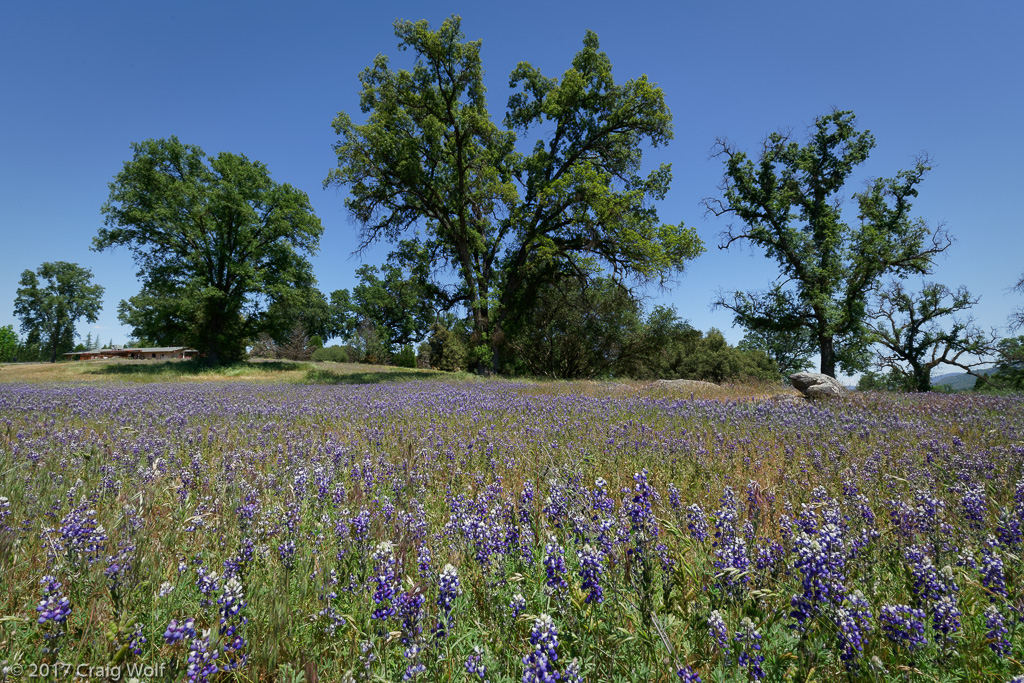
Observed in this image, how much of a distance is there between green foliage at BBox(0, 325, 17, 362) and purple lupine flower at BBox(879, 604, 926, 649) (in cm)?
9586

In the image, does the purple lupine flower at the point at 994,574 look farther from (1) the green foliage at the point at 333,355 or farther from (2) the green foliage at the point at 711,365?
(1) the green foliage at the point at 333,355

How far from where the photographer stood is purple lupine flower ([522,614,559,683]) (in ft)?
4.84

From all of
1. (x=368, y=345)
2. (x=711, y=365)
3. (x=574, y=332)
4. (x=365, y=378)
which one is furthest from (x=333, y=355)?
(x=711, y=365)

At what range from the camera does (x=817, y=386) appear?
42.4ft

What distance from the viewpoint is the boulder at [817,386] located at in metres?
12.6

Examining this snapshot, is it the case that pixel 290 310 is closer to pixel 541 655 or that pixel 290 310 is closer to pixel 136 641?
pixel 136 641

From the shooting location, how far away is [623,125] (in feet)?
76.1

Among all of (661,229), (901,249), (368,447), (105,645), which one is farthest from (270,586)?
(901,249)

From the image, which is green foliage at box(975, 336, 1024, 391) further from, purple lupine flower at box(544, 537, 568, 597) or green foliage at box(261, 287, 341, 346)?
green foliage at box(261, 287, 341, 346)

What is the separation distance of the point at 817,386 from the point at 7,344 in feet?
325

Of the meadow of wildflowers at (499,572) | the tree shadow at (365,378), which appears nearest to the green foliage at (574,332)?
the tree shadow at (365,378)

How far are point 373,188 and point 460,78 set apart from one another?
722cm

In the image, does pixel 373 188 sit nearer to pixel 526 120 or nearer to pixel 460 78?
pixel 460 78

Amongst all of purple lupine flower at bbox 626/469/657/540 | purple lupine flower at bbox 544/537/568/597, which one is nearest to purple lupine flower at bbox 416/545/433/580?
purple lupine flower at bbox 544/537/568/597
